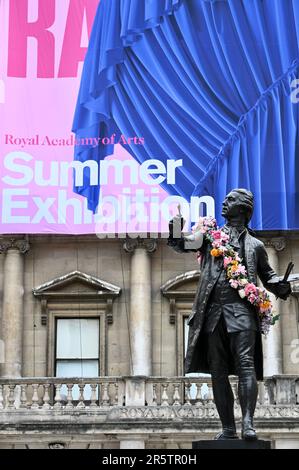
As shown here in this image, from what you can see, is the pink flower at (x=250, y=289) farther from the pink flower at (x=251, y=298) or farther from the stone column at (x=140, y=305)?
the stone column at (x=140, y=305)

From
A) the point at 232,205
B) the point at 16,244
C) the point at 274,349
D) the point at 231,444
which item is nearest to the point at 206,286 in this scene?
the point at 232,205

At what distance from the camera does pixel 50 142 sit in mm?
26469

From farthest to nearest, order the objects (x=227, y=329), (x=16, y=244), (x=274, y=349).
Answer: (x=16, y=244), (x=274, y=349), (x=227, y=329)

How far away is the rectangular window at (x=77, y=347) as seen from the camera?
27000 mm

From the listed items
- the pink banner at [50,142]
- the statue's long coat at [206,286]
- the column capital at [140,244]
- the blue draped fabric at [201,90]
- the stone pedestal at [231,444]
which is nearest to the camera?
the stone pedestal at [231,444]

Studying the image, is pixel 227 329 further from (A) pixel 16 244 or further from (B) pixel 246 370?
(A) pixel 16 244

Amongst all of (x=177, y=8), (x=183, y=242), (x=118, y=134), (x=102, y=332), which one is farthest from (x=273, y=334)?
(x=183, y=242)

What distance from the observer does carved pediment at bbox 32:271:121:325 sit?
26.8 meters

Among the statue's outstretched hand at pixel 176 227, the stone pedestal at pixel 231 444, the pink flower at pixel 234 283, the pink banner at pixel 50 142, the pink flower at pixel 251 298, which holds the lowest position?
the stone pedestal at pixel 231 444

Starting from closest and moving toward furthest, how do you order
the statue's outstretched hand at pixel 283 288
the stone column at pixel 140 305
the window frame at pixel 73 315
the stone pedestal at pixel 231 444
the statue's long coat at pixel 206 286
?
the stone pedestal at pixel 231 444
the statue's long coat at pixel 206 286
the statue's outstretched hand at pixel 283 288
the stone column at pixel 140 305
the window frame at pixel 73 315

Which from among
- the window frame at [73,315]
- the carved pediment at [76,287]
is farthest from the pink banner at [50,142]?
the window frame at [73,315]

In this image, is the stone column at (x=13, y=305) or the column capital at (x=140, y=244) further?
the column capital at (x=140, y=244)

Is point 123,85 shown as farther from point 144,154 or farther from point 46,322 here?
point 46,322

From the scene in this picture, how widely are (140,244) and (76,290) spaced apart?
172 cm
